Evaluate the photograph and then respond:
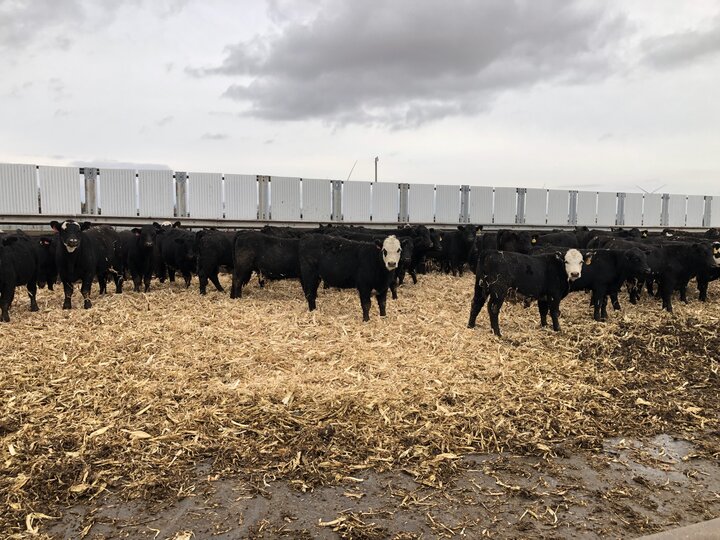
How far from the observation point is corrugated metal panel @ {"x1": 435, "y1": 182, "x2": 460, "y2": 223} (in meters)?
25.9

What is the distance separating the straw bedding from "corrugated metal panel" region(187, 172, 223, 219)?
12.8m

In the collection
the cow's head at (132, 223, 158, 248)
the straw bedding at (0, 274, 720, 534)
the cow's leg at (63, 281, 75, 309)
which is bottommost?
the straw bedding at (0, 274, 720, 534)

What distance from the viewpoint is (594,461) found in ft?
13.8

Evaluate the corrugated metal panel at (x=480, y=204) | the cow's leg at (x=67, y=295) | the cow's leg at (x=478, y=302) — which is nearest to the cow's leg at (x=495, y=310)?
the cow's leg at (x=478, y=302)

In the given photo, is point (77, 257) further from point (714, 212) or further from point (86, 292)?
point (714, 212)

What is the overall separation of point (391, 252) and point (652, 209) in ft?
94.4

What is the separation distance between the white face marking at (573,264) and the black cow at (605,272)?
0.54 meters

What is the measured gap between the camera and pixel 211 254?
38.4 ft

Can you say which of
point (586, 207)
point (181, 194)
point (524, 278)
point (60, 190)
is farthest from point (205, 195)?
point (586, 207)

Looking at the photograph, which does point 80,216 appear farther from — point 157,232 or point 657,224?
point 657,224

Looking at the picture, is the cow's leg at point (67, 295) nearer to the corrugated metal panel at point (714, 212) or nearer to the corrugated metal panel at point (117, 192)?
the corrugated metal panel at point (117, 192)

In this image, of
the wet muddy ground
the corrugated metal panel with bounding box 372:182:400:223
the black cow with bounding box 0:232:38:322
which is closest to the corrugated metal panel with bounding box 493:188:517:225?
the corrugated metal panel with bounding box 372:182:400:223

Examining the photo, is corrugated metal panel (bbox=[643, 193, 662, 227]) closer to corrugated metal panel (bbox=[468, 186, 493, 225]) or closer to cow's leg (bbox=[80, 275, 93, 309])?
corrugated metal panel (bbox=[468, 186, 493, 225])

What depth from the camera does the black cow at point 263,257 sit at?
35.7 feet
